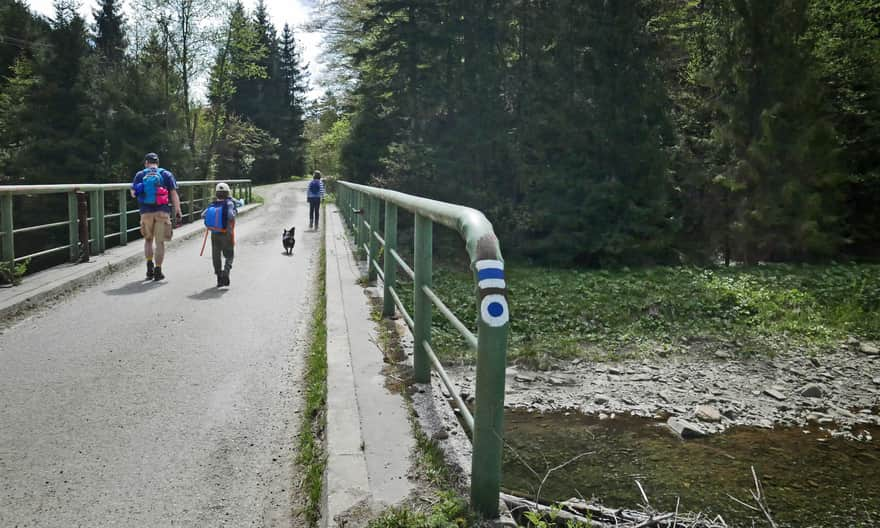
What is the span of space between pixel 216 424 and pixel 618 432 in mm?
4336

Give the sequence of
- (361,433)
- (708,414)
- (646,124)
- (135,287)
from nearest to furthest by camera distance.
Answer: (361,433) < (708,414) < (135,287) < (646,124)

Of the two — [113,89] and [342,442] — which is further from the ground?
[113,89]

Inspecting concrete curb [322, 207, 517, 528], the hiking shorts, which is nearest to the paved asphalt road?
concrete curb [322, 207, 517, 528]

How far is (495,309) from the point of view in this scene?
2.55 m

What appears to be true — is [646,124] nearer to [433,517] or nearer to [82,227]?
[82,227]

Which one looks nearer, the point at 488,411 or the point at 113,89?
the point at 488,411

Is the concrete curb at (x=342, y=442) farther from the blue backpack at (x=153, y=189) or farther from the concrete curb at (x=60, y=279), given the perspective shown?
the blue backpack at (x=153, y=189)

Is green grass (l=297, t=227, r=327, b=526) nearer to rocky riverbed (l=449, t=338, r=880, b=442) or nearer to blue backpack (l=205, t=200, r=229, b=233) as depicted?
rocky riverbed (l=449, t=338, r=880, b=442)

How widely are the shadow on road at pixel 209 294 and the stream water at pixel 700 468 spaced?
4.11 meters

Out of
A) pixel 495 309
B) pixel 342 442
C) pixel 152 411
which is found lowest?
pixel 152 411

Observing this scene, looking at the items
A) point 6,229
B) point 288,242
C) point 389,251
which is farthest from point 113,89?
point 389,251

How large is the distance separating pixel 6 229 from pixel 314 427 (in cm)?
683

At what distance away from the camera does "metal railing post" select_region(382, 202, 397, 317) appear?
6328 mm

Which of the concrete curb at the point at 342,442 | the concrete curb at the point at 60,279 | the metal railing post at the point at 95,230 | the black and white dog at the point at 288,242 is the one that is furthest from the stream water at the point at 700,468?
the metal railing post at the point at 95,230
